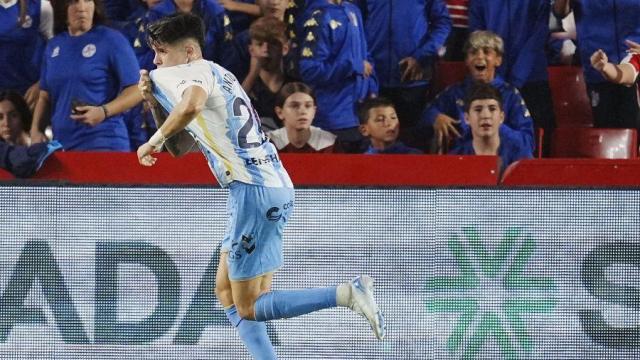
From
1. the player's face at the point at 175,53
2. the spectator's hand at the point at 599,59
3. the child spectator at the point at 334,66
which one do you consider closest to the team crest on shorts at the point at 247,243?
the player's face at the point at 175,53

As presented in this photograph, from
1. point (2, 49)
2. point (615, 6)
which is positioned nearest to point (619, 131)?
point (615, 6)

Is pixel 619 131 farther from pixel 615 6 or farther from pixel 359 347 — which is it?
pixel 359 347

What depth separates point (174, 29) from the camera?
19.0ft

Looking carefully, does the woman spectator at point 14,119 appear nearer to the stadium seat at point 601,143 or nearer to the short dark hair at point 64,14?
the short dark hair at point 64,14

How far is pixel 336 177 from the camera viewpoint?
6.93 metres

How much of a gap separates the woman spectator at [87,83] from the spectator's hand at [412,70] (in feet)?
6.00

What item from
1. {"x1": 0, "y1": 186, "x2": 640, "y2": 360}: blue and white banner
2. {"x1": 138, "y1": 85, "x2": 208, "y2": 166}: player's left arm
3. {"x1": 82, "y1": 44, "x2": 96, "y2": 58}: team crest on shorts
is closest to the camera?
{"x1": 138, "y1": 85, "x2": 208, "y2": 166}: player's left arm

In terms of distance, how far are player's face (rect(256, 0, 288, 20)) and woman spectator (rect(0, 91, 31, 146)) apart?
5.71 ft

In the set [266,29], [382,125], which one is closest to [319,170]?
[382,125]

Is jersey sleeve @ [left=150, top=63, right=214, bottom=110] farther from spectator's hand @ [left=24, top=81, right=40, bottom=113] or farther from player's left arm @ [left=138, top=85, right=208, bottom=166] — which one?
spectator's hand @ [left=24, top=81, right=40, bottom=113]

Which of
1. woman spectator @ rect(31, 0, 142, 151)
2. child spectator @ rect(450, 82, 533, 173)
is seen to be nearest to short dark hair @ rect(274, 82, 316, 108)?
woman spectator @ rect(31, 0, 142, 151)

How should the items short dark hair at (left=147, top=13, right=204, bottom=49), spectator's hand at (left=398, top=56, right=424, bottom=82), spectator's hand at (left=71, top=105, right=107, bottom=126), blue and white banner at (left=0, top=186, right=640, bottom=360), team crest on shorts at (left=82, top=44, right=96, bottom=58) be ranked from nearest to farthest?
short dark hair at (left=147, top=13, right=204, bottom=49) → blue and white banner at (left=0, top=186, right=640, bottom=360) → spectator's hand at (left=71, top=105, right=107, bottom=126) → team crest on shorts at (left=82, top=44, right=96, bottom=58) → spectator's hand at (left=398, top=56, right=424, bottom=82)

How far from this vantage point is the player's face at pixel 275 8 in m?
8.25

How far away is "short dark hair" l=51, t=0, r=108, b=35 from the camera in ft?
26.4
